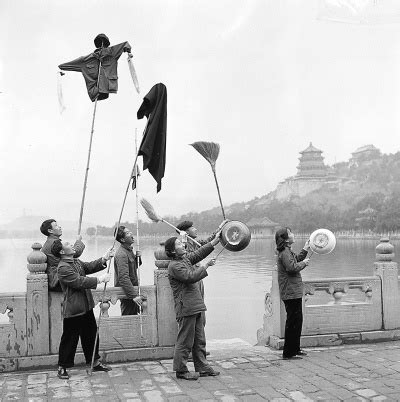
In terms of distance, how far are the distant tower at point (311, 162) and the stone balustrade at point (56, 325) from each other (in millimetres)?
84191

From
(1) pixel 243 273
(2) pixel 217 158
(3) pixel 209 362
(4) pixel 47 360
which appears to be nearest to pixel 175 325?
(3) pixel 209 362

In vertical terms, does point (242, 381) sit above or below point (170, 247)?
below

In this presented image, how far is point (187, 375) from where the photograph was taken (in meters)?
5.11

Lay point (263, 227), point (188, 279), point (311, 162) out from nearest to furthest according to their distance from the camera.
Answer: point (188, 279) → point (263, 227) → point (311, 162)

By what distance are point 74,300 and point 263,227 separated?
6690 cm

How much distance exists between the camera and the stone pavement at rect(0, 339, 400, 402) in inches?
183

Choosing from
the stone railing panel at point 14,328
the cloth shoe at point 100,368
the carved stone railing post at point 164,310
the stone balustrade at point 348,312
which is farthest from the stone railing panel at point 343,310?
the stone railing panel at point 14,328

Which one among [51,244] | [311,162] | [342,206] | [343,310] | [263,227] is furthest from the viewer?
[311,162]

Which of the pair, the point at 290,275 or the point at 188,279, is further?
the point at 290,275

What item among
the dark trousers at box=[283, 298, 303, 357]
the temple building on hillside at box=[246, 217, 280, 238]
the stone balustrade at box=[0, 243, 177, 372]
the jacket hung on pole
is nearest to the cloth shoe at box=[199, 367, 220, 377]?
the stone balustrade at box=[0, 243, 177, 372]

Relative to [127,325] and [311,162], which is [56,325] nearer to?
[127,325]

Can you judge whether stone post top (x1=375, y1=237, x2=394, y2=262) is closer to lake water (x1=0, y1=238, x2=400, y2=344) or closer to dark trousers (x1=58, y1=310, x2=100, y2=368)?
dark trousers (x1=58, y1=310, x2=100, y2=368)

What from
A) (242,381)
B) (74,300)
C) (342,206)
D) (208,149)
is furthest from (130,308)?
(342,206)

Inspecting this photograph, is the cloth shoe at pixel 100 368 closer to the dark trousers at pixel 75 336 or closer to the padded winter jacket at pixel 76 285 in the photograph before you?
the dark trousers at pixel 75 336
